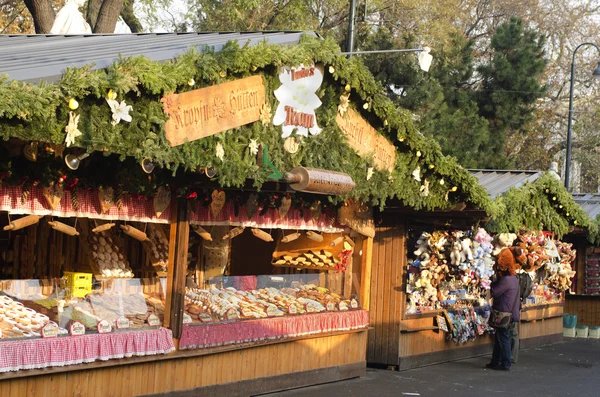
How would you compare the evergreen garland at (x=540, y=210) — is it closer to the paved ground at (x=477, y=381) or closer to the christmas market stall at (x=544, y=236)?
the christmas market stall at (x=544, y=236)

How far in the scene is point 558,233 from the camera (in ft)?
57.6

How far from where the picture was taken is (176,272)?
920cm

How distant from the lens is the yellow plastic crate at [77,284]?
8.48 meters

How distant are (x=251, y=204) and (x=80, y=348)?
282 centimetres

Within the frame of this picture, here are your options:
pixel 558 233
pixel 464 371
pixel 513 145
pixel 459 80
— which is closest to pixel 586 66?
pixel 513 145

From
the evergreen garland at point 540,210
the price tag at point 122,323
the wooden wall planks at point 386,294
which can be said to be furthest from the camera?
the evergreen garland at point 540,210

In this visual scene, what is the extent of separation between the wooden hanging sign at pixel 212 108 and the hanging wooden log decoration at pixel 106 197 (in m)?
0.87

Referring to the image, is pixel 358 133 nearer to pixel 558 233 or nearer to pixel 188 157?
pixel 188 157

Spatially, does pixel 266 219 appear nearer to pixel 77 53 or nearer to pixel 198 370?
pixel 198 370

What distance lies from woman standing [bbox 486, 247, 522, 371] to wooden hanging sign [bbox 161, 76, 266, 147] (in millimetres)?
6133

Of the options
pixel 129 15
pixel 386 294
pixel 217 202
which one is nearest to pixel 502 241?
pixel 386 294

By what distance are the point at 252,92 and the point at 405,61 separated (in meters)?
18.6

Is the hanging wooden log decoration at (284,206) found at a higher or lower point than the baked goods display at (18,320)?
higher

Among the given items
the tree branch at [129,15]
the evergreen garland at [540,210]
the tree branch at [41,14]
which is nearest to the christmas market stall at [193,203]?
the evergreen garland at [540,210]
